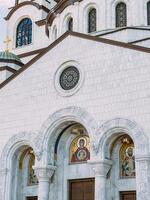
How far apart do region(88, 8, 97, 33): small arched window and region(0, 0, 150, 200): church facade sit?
6.52 ft

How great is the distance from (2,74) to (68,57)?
652 centimetres

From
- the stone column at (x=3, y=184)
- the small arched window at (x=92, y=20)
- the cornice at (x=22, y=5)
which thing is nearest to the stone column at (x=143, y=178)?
the stone column at (x=3, y=184)

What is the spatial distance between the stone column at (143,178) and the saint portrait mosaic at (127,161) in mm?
1379

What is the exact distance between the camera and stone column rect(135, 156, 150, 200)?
15.2 m

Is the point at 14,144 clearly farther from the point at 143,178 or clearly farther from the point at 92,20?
the point at 92,20

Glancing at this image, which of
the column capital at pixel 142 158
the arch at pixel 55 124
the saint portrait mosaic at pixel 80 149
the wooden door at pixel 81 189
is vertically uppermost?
the arch at pixel 55 124

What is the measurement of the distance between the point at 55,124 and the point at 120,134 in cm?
285

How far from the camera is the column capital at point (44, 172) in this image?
17984 mm

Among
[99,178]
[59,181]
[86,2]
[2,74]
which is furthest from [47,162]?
[86,2]

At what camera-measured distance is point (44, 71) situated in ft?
63.5

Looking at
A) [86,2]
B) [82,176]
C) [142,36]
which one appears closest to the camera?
[82,176]

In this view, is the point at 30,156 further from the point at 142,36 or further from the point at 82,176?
the point at 142,36

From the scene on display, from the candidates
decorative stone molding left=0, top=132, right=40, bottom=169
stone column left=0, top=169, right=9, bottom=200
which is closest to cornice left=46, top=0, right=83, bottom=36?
decorative stone molding left=0, top=132, right=40, bottom=169

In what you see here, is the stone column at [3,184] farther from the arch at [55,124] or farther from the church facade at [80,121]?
the arch at [55,124]
